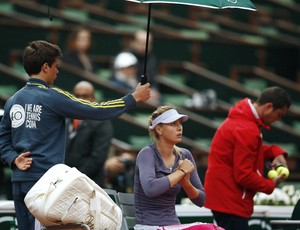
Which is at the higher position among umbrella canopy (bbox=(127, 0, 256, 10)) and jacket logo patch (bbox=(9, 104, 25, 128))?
umbrella canopy (bbox=(127, 0, 256, 10))

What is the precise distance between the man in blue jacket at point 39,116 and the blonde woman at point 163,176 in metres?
0.48

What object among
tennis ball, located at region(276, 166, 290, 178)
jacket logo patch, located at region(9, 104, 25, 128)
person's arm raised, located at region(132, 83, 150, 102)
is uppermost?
person's arm raised, located at region(132, 83, 150, 102)

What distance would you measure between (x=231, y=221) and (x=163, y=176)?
4.23 ft

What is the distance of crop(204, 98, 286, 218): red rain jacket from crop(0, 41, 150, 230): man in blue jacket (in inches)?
58.5

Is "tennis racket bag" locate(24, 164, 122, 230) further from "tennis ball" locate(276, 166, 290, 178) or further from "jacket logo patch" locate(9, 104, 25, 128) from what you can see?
"tennis ball" locate(276, 166, 290, 178)

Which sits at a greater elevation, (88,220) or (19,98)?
(19,98)

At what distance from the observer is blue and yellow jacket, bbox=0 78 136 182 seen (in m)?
7.28

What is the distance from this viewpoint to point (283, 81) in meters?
18.5

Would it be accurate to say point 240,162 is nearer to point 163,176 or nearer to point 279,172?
point 279,172

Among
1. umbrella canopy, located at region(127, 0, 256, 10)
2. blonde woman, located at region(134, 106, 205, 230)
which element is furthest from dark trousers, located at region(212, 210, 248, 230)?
umbrella canopy, located at region(127, 0, 256, 10)

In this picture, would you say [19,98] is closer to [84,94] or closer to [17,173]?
[17,173]

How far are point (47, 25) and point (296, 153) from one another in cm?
426

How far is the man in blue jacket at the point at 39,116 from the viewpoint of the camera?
7.28 metres

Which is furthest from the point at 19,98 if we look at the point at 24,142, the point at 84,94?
the point at 84,94
